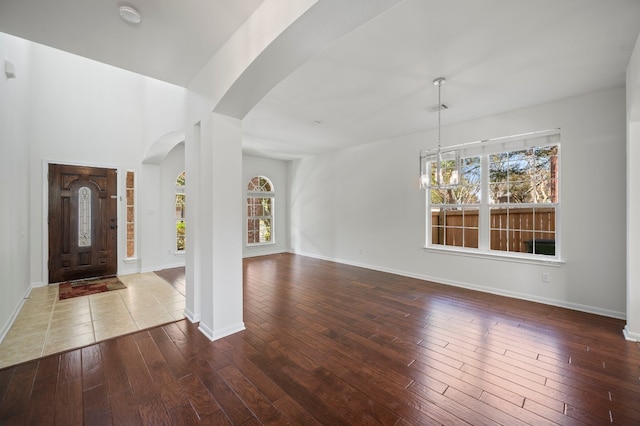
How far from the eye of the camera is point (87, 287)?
4.43 meters

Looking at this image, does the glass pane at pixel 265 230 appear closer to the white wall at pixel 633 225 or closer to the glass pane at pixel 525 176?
the glass pane at pixel 525 176

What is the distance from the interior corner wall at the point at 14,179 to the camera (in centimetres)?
285

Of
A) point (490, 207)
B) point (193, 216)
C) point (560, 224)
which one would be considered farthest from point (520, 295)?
point (193, 216)

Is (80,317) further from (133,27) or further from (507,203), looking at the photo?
(507,203)

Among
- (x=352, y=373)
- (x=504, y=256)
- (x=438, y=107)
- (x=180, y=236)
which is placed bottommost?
(x=352, y=373)

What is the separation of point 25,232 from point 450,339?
5900 millimetres

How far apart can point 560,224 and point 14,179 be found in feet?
23.5

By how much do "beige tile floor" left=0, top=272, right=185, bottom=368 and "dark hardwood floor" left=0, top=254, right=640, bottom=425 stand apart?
0.83 feet

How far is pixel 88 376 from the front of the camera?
213cm

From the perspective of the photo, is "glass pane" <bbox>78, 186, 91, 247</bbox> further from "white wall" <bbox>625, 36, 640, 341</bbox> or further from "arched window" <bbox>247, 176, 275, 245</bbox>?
"white wall" <bbox>625, 36, 640, 341</bbox>

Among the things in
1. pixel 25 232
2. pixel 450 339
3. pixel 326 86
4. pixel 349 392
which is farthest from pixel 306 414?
pixel 25 232

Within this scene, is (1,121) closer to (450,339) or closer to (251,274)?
(251,274)

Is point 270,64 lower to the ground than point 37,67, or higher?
lower

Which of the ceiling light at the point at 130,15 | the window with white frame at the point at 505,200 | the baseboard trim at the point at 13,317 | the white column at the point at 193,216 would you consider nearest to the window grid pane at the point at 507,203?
the window with white frame at the point at 505,200
